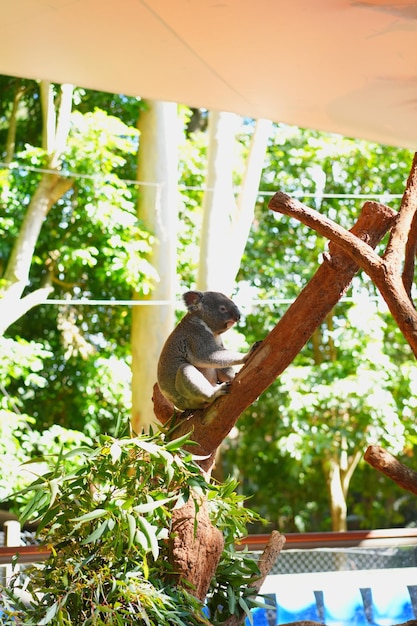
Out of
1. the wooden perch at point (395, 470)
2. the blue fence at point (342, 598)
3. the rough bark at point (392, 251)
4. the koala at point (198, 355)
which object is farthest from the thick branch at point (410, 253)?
the blue fence at point (342, 598)

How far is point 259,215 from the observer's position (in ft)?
27.8

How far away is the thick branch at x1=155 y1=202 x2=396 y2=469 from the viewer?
6.37 ft

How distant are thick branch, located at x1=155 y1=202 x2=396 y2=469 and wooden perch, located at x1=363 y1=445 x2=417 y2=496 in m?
0.43

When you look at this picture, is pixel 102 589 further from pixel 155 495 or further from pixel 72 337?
pixel 72 337

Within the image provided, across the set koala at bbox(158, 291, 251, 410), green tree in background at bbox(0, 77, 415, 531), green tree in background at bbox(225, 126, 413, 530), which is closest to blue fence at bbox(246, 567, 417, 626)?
koala at bbox(158, 291, 251, 410)

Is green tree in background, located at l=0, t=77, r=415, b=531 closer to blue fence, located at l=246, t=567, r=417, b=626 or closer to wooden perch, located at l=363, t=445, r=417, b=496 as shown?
blue fence, located at l=246, t=567, r=417, b=626

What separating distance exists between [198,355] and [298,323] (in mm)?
765

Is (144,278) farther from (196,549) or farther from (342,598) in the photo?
(196,549)

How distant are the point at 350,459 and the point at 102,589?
6635 millimetres

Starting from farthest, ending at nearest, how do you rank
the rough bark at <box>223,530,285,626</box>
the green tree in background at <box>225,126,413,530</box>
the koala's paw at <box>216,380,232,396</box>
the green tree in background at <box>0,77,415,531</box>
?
the green tree in background at <box>225,126,413,530</box> < the green tree in background at <box>0,77,415,531</box> < the koala's paw at <box>216,380,232,396</box> < the rough bark at <box>223,530,285,626</box>

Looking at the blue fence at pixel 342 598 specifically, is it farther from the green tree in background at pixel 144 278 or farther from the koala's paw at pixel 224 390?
the green tree in background at pixel 144 278

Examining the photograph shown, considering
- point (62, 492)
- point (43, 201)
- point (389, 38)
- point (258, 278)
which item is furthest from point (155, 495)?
point (258, 278)

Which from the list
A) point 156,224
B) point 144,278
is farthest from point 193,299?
point 156,224

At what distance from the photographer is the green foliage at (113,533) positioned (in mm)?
1618
